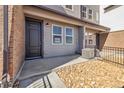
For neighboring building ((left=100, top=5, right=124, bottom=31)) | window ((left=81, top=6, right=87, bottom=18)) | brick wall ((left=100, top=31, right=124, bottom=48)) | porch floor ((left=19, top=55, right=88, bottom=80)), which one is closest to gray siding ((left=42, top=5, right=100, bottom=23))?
neighboring building ((left=100, top=5, right=124, bottom=31))

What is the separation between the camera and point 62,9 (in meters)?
11.1

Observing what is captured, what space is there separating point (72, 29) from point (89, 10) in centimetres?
651

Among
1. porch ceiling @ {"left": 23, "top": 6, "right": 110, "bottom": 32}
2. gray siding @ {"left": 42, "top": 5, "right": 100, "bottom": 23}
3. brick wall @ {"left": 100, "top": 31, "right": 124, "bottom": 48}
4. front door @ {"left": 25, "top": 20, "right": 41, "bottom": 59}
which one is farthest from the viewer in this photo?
brick wall @ {"left": 100, "top": 31, "right": 124, "bottom": 48}

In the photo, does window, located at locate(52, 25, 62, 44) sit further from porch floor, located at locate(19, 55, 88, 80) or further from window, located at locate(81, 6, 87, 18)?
window, located at locate(81, 6, 87, 18)

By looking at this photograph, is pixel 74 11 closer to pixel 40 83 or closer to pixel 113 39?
pixel 113 39

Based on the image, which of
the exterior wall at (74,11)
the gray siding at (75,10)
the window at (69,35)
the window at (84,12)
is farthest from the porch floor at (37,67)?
the window at (84,12)

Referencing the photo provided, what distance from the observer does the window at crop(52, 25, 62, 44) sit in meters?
9.15

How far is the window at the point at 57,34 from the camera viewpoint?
9.15m

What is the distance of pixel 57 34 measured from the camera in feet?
31.0

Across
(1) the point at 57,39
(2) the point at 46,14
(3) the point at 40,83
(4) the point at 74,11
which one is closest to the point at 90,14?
(4) the point at 74,11

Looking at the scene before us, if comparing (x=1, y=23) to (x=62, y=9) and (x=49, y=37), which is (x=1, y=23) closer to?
(x=49, y=37)

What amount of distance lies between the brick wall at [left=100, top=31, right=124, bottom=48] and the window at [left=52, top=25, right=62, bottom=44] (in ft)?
25.8

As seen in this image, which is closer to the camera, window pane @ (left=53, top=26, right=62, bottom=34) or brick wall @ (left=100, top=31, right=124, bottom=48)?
window pane @ (left=53, top=26, right=62, bottom=34)
